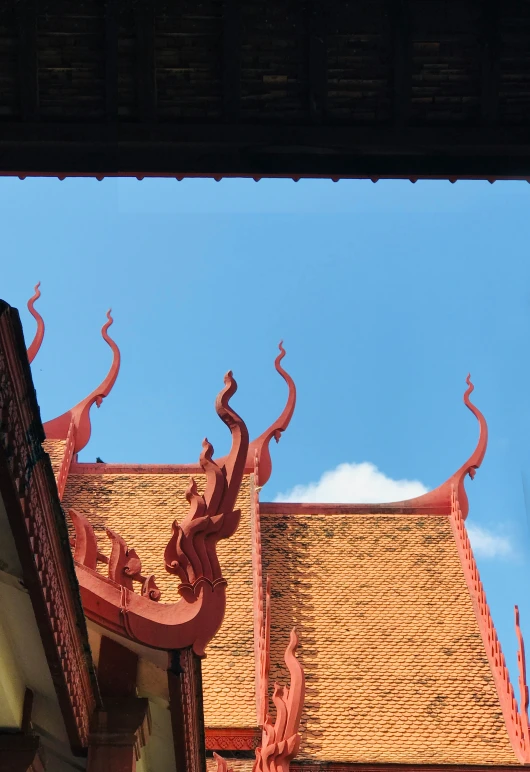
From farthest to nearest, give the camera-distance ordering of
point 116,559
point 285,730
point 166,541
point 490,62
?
1. point 166,541
2. point 285,730
3. point 116,559
4. point 490,62

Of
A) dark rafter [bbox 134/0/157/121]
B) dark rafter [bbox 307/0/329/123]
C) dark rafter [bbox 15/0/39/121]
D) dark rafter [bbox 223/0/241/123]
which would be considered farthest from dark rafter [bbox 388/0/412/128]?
dark rafter [bbox 15/0/39/121]

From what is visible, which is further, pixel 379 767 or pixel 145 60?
pixel 379 767

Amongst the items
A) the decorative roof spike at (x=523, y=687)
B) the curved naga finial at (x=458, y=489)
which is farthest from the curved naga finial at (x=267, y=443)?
the decorative roof spike at (x=523, y=687)

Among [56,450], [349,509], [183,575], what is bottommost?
[183,575]

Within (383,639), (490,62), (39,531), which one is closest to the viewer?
(490,62)

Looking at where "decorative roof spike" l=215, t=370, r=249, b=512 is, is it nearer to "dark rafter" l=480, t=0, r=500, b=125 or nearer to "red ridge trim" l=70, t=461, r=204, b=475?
"dark rafter" l=480, t=0, r=500, b=125

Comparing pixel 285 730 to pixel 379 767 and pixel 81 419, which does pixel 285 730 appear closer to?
pixel 379 767

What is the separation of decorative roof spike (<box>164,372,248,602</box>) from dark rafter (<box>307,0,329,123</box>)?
261 centimetres

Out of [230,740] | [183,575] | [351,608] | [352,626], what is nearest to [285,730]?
[183,575]

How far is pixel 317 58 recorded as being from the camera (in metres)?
4.30

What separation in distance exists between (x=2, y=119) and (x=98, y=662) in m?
2.83

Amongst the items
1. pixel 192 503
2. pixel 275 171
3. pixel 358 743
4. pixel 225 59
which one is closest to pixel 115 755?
pixel 192 503

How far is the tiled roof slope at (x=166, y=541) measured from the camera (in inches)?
536

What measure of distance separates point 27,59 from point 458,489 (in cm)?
1481
